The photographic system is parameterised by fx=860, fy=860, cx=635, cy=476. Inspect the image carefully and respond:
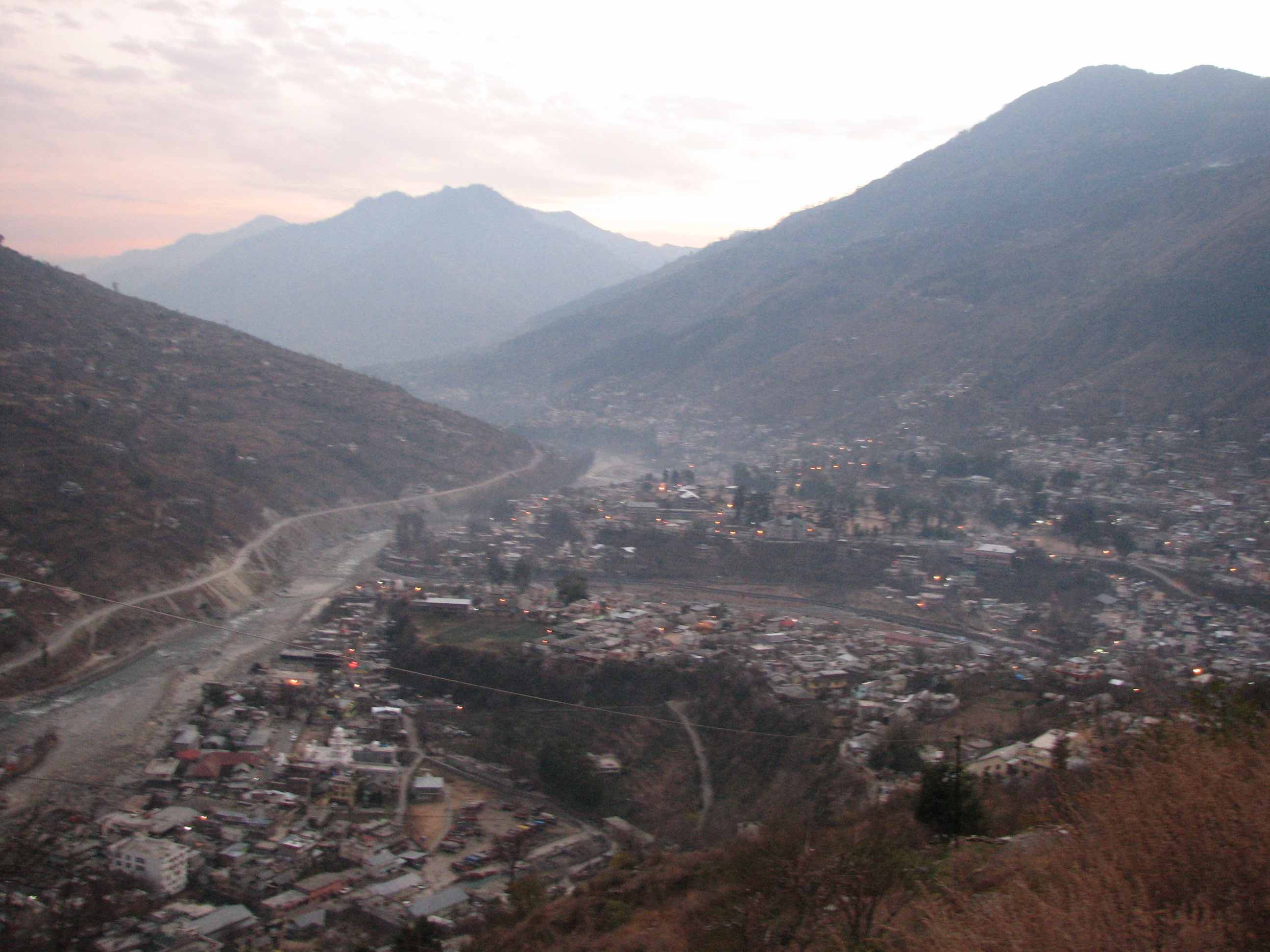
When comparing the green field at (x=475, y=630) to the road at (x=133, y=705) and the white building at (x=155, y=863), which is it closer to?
the road at (x=133, y=705)

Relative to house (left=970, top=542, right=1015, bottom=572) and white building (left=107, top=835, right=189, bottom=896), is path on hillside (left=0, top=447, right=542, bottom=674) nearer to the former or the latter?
white building (left=107, top=835, right=189, bottom=896)

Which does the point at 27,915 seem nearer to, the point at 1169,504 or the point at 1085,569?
the point at 1085,569

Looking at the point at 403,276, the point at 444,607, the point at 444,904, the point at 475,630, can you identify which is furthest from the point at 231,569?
the point at 403,276

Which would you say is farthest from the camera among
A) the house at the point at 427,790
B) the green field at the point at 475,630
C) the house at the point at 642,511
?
the house at the point at 642,511

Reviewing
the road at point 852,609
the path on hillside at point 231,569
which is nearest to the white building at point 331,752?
the path on hillside at point 231,569

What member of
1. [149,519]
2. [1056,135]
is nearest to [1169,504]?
[149,519]

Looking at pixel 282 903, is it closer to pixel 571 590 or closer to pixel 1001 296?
pixel 571 590
